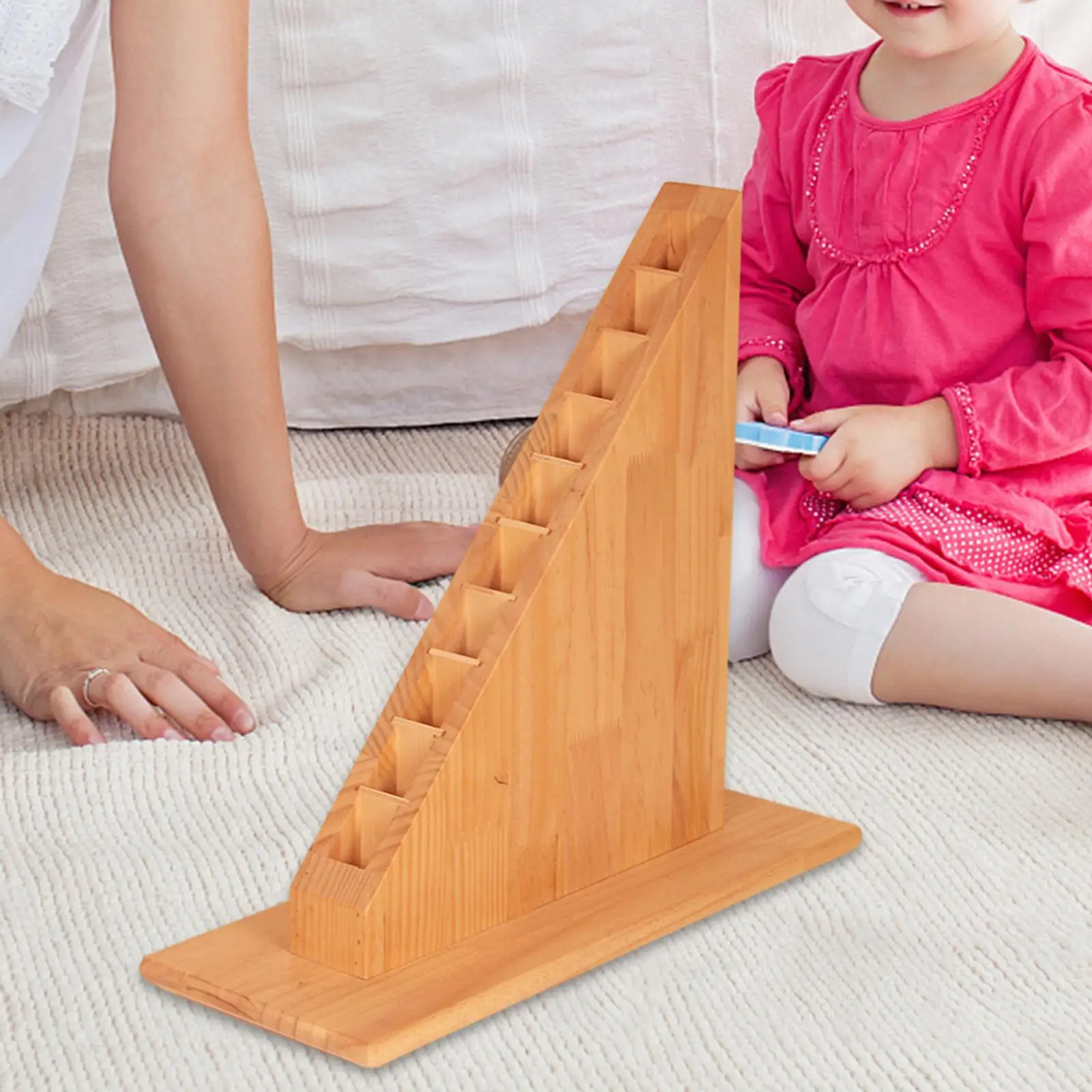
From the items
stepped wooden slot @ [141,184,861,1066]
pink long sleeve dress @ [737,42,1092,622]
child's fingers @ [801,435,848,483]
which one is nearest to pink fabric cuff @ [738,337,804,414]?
pink long sleeve dress @ [737,42,1092,622]

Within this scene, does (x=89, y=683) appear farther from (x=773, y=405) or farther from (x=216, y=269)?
(x=773, y=405)

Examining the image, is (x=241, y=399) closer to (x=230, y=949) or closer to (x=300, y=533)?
(x=300, y=533)

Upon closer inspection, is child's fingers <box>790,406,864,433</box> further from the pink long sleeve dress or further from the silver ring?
the silver ring

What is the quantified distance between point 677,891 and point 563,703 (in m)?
0.10

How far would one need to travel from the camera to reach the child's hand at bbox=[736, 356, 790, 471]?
109 cm

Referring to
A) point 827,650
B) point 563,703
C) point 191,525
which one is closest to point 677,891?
point 563,703

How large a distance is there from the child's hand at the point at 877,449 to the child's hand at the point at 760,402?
49 millimetres

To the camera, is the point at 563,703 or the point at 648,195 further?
the point at 648,195

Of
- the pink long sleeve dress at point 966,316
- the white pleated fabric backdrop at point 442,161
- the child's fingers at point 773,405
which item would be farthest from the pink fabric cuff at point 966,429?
the white pleated fabric backdrop at point 442,161

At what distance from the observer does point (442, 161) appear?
1330mm

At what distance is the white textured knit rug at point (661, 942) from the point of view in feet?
2.09

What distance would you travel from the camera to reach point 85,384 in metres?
1.34

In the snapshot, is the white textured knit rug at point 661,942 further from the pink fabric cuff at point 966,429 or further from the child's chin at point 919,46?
the child's chin at point 919,46

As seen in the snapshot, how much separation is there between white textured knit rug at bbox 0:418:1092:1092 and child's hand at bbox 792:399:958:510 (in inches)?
4.9
